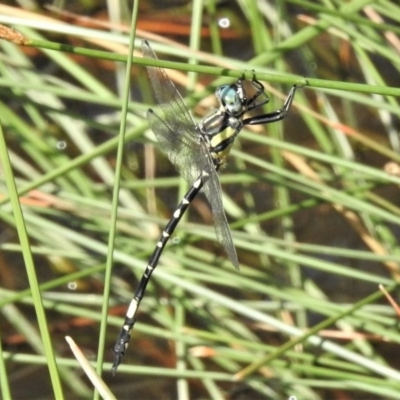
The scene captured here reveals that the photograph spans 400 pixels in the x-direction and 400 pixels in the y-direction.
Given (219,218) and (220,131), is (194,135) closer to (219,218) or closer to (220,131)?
(220,131)

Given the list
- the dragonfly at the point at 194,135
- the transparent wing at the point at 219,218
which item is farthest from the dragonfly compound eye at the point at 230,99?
the transparent wing at the point at 219,218

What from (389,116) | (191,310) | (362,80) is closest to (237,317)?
(191,310)

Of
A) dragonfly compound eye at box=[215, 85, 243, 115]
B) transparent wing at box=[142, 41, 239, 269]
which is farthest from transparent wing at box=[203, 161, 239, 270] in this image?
dragonfly compound eye at box=[215, 85, 243, 115]

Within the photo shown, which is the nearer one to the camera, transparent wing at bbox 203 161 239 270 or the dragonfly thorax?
transparent wing at bbox 203 161 239 270

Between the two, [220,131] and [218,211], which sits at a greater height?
[220,131]

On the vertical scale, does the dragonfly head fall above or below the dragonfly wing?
above

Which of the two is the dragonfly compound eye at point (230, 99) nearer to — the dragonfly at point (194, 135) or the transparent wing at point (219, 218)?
the dragonfly at point (194, 135)

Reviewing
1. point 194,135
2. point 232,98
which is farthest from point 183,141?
point 232,98

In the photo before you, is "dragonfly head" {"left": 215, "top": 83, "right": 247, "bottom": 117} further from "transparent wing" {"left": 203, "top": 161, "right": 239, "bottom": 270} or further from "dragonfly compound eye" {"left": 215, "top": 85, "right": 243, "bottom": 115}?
"transparent wing" {"left": 203, "top": 161, "right": 239, "bottom": 270}
